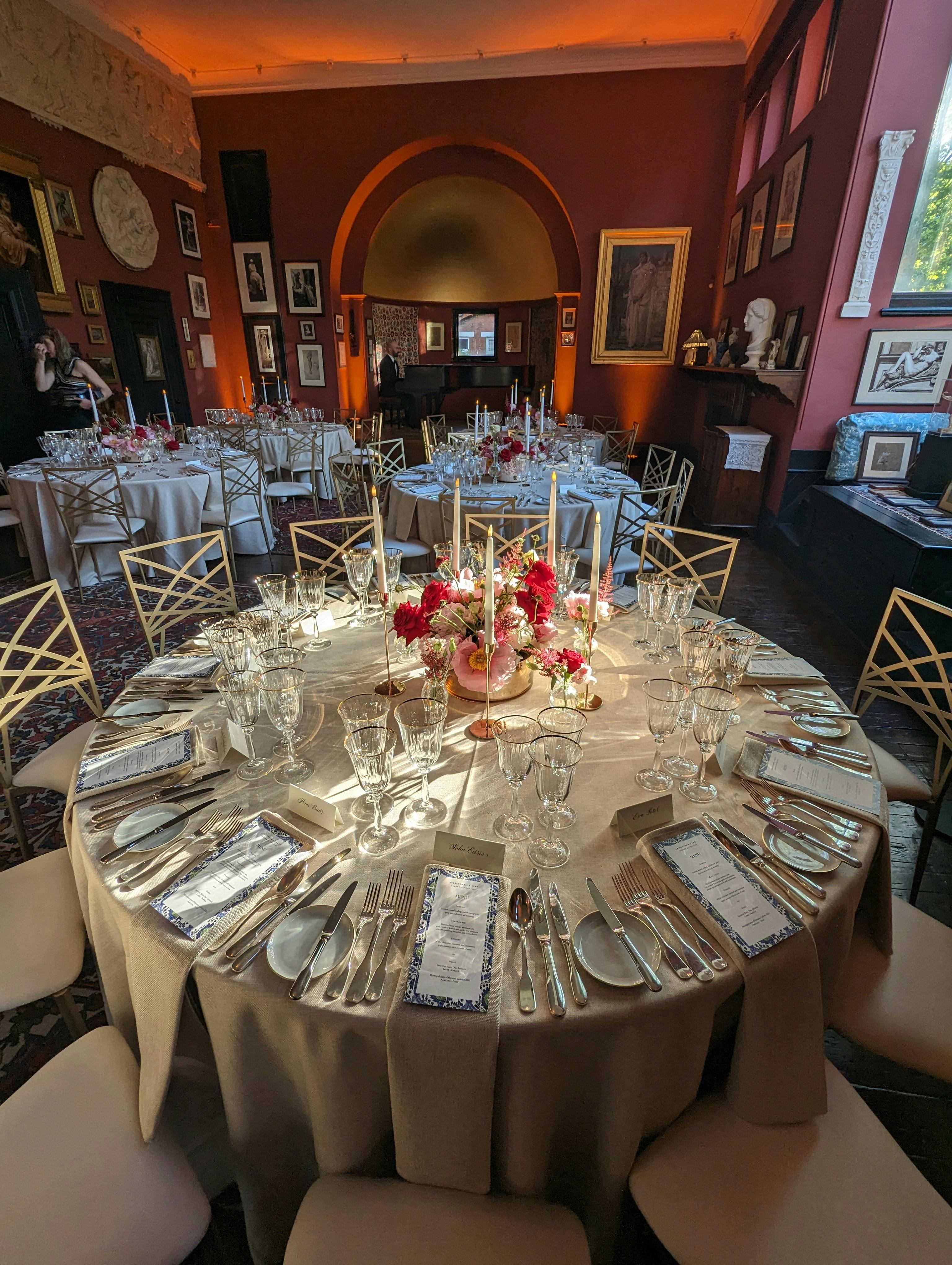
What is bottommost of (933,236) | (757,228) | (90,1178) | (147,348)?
(90,1178)

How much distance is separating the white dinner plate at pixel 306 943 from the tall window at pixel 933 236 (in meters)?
5.37

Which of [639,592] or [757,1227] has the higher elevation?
[639,592]

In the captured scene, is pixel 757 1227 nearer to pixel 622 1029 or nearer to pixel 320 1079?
pixel 622 1029

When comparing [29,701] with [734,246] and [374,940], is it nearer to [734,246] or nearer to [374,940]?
[374,940]

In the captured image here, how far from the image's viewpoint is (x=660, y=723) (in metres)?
1.26

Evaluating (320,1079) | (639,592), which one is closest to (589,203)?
(639,592)

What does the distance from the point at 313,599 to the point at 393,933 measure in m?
1.27

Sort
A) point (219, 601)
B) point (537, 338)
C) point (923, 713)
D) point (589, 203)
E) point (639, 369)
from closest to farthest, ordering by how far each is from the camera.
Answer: point (923, 713) < point (219, 601) < point (589, 203) < point (639, 369) < point (537, 338)

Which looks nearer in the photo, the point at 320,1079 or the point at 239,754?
the point at 320,1079

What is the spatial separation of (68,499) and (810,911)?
15.4ft

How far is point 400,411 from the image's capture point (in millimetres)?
11484

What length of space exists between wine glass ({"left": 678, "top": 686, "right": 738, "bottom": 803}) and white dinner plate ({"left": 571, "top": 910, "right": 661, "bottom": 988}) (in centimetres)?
36

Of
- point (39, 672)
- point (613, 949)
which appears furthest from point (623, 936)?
point (39, 672)

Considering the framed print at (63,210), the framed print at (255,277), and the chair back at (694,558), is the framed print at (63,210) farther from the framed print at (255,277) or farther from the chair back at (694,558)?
the chair back at (694,558)
